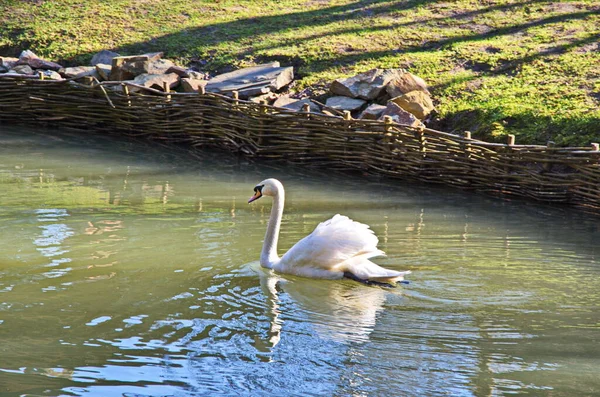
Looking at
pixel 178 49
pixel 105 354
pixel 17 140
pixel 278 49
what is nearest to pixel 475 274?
pixel 105 354

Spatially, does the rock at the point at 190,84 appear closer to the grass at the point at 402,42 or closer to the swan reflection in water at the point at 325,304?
the grass at the point at 402,42

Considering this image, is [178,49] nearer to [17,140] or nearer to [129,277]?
[17,140]

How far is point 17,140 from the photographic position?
14227mm

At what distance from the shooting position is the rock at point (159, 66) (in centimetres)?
1573

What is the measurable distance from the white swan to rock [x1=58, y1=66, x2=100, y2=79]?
31.5 feet

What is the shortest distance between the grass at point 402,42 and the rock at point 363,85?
3.39 feet

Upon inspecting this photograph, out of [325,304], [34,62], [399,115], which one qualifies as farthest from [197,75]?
[325,304]

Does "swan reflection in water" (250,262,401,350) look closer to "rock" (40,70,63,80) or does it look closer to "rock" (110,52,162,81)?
"rock" (110,52,162,81)

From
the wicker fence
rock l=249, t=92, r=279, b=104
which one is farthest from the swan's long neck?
rock l=249, t=92, r=279, b=104

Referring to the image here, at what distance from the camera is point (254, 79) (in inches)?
603

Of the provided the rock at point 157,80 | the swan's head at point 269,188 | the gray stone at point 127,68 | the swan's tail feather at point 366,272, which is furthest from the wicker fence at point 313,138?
the swan's tail feather at point 366,272

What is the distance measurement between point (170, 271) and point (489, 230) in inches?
141

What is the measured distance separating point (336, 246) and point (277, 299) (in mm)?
676

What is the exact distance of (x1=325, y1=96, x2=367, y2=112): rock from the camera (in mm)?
13938
